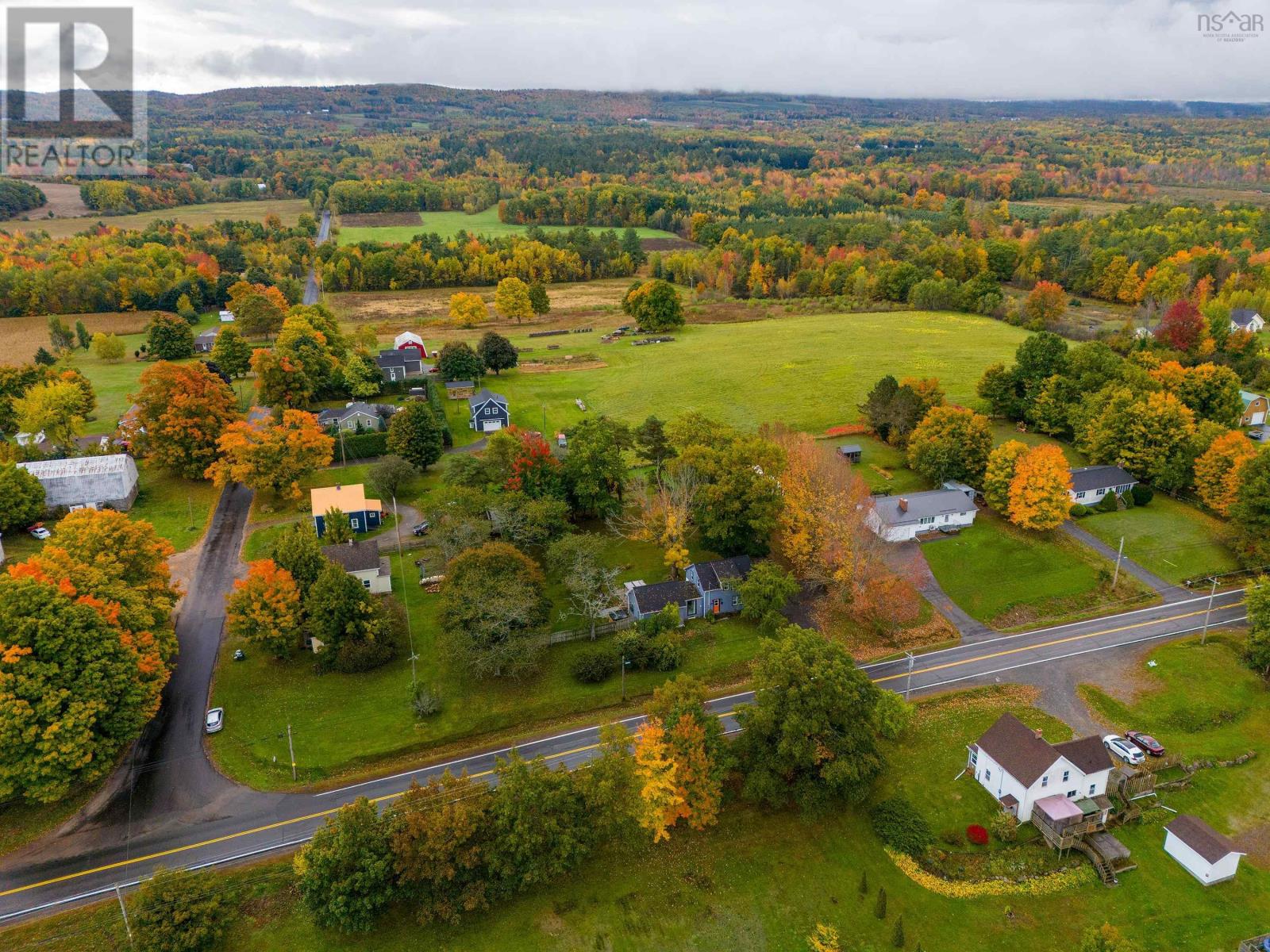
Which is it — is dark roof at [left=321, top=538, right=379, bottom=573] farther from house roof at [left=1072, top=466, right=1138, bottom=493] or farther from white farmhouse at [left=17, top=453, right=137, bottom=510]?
house roof at [left=1072, top=466, right=1138, bottom=493]

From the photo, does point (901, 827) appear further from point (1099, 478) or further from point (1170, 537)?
point (1099, 478)

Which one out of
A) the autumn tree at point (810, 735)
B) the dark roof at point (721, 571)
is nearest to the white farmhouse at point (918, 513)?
the dark roof at point (721, 571)

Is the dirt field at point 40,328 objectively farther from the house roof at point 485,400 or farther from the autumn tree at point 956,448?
the autumn tree at point 956,448

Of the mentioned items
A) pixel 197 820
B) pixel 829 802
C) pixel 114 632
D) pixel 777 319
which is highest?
pixel 777 319

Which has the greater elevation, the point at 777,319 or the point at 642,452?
the point at 777,319

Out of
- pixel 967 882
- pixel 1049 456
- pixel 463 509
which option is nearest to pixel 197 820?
pixel 463 509

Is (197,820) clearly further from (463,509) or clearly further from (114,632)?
(463,509)

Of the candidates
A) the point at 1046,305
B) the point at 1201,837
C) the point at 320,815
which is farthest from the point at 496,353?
the point at 1201,837
